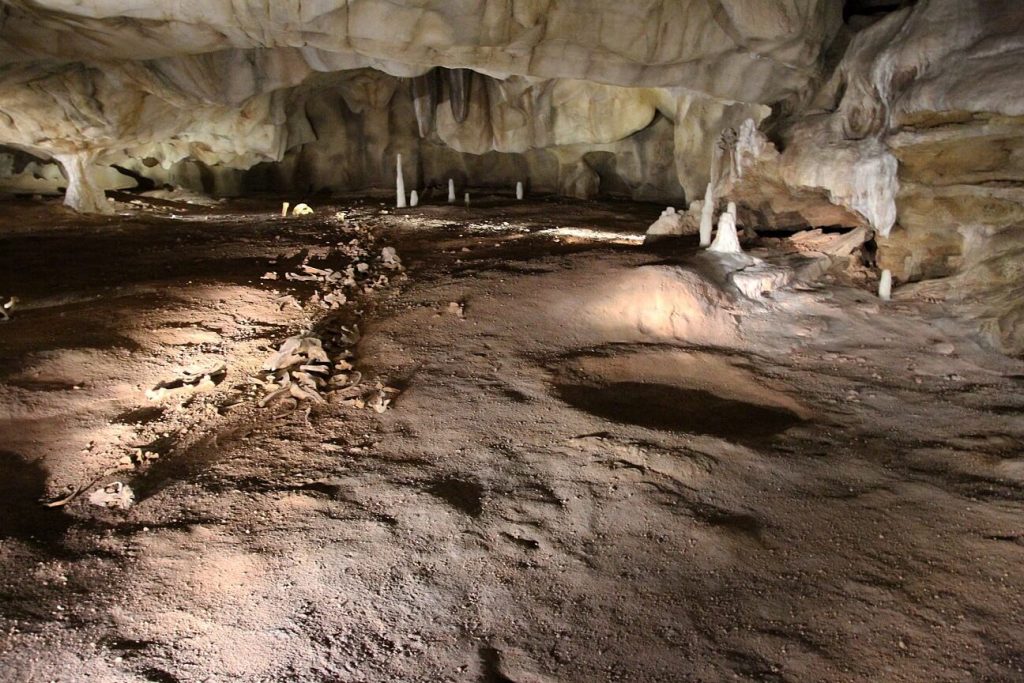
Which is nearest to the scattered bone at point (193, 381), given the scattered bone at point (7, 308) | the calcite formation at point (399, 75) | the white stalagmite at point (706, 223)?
the scattered bone at point (7, 308)

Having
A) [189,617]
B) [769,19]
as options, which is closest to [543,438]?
[189,617]

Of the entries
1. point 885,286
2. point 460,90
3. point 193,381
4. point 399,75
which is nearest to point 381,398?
point 193,381


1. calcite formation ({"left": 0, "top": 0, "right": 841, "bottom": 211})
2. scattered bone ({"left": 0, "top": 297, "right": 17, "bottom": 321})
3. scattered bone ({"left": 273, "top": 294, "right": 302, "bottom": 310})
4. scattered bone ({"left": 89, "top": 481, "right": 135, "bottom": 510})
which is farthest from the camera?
calcite formation ({"left": 0, "top": 0, "right": 841, "bottom": 211})

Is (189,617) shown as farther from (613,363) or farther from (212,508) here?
(613,363)

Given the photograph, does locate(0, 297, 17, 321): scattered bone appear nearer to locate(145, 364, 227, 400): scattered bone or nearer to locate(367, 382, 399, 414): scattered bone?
locate(145, 364, 227, 400): scattered bone

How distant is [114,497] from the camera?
5.05 metres

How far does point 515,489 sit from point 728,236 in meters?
7.19

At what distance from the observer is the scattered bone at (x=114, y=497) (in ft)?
16.5

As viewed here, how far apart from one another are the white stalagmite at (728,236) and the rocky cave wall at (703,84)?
1462 mm

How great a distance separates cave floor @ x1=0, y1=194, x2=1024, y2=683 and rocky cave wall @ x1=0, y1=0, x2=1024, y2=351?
1699 mm

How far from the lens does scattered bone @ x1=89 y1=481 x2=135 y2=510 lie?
5.02m

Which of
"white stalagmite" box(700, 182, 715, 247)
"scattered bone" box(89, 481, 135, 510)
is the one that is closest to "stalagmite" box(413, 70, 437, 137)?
"white stalagmite" box(700, 182, 715, 247)

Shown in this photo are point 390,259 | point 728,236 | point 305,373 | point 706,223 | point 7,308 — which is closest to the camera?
point 305,373

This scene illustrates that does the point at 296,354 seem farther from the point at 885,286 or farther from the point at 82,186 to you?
the point at 82,186
